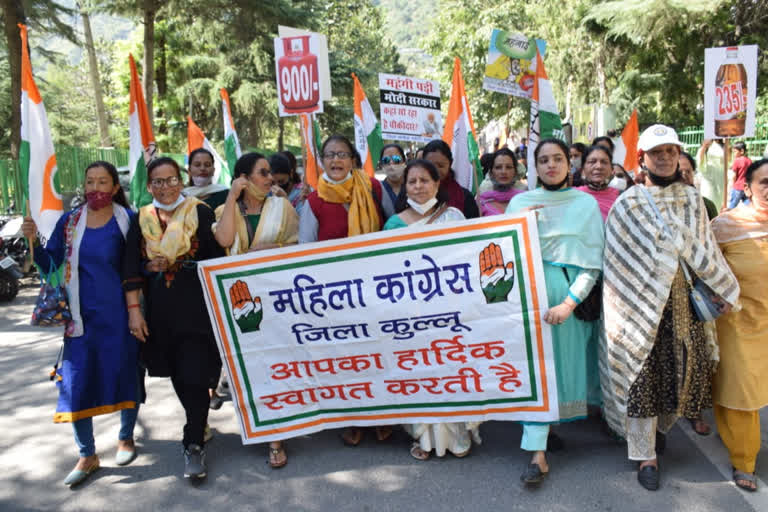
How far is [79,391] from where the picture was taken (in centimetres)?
334

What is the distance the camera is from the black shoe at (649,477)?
3001 mm

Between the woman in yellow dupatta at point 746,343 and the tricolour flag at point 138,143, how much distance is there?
12.5 ft

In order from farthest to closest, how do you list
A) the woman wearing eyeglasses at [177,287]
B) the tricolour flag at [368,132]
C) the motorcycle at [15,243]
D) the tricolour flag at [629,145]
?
the motorcycle at [15,243]
the tricolour flag at [629,145]
the tricolour flag at [368,132]
the woman wearing eyeglasses at [177,287]

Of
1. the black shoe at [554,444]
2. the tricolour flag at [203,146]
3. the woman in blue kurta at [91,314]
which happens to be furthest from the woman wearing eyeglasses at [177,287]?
the tricolour flag at [203,146]

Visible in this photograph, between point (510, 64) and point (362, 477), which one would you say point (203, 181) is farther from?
point (510, 64)

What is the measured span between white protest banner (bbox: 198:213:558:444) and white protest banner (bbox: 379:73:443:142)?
12.7 feet

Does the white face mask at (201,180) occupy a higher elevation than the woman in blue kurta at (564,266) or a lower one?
higher

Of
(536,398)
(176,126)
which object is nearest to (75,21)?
(176,126)

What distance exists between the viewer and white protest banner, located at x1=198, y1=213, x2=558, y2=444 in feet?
10.6

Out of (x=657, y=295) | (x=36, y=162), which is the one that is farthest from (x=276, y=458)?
(x=657, y=295)

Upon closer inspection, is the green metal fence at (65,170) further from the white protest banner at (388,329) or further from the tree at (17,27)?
the white protest banner at (388,329)

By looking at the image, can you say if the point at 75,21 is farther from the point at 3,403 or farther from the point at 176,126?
the point at 3,403

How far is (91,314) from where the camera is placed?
11.1 ft

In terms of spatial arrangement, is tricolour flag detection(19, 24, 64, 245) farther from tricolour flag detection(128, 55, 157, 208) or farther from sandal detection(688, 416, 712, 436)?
sandal detection(688, 416, 712, 436)
